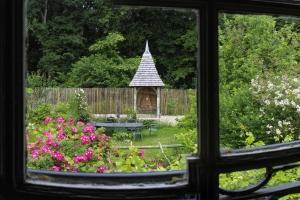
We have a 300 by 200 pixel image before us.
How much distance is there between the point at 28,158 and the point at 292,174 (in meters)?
0.60

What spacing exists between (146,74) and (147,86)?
0.06 feet

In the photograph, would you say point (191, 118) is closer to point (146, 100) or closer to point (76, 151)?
point (146, 100)

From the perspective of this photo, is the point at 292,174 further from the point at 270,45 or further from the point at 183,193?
the point at 183,193

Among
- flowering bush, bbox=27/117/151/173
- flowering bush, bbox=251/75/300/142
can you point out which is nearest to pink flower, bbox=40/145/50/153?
flowering bush, bbox=27/117/151/173

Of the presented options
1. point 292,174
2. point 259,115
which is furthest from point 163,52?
point 292,174

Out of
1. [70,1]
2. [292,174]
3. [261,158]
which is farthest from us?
[292,174]

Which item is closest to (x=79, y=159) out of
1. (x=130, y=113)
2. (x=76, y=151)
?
(x=76, y=151)

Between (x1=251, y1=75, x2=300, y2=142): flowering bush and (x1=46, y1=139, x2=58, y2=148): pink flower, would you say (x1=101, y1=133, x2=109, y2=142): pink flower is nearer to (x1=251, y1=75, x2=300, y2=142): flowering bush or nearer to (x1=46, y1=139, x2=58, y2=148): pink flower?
(x1=46, y1=139, x2=58, y2=148): pink flower

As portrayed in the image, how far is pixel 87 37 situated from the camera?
1.69 feet

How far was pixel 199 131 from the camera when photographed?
0.56 m

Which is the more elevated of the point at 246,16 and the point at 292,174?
the point at 246,16

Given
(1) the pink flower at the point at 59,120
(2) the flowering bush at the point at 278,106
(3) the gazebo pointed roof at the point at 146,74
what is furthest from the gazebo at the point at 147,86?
(2) the flowering bush at the point at 278,106

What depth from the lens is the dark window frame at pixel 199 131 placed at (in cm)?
48

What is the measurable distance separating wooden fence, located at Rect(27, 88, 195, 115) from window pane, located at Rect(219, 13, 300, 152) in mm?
79
